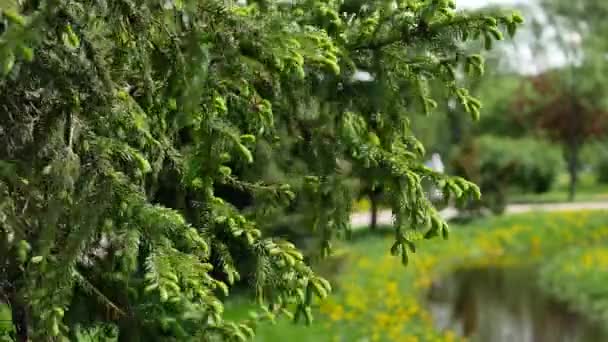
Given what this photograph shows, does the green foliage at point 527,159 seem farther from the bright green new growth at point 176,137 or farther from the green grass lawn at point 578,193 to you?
the bright green new growth at point 176,137

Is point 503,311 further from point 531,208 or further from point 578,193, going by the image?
point 578,193

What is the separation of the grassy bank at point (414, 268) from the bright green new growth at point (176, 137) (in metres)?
3.81

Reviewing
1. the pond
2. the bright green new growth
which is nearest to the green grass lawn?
the pond

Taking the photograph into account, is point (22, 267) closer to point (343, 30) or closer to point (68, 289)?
point (68, 289)

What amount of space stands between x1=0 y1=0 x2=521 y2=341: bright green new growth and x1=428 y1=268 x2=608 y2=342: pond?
7.82 meters

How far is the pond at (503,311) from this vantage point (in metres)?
10.6

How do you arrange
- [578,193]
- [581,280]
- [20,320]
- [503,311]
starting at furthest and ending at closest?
[578,193], [581,280], [503,311], [20,320]

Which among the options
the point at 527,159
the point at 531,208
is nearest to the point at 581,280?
the point at 531,208

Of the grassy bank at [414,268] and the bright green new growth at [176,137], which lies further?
the grassy bank at [414,268]

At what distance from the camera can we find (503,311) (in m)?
11.9

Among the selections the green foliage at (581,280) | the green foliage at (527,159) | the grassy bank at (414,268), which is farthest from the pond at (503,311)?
the green foliage at (527,159)

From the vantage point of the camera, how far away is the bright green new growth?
218 centimetres

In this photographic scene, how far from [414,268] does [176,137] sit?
1154cm

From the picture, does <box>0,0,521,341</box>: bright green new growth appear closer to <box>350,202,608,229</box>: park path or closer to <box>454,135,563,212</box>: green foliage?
<box>350,202,608,229</box>: park path
